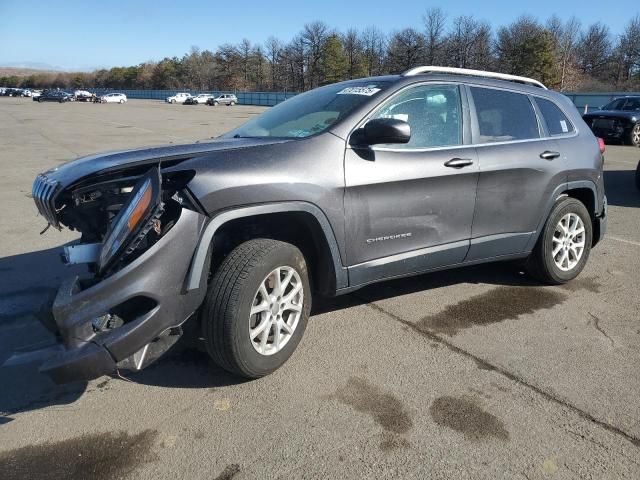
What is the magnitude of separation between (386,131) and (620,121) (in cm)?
1843

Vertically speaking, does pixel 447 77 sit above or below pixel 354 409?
above

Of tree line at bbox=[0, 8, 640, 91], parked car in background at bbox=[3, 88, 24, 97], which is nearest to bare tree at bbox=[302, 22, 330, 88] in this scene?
tree line at bbox=[0, 8, 640, 91]

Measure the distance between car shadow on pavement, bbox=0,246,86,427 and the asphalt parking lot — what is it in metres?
0.01

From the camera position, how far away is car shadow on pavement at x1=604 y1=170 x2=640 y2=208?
29.4 feet

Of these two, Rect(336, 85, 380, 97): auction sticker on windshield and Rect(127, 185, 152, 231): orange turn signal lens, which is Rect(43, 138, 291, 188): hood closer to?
Rect(127, 185, 152, 231): orange turn signal lens

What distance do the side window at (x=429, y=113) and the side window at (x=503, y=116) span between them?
0.77 ft

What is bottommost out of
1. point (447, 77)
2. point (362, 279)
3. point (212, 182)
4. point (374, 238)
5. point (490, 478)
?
point (490, 478)

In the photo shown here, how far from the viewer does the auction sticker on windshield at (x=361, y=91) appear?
3738 mm

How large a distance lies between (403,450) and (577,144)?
348 centimetres

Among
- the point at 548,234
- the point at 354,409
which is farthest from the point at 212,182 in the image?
the point at 548,234

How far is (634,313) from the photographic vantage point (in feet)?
14.0

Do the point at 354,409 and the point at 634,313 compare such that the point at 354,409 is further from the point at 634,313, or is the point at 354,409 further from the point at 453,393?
the point at 634,313

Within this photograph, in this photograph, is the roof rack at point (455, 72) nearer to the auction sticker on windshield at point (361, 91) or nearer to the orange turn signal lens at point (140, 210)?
the auction sticker on windshield at point (361, 91)

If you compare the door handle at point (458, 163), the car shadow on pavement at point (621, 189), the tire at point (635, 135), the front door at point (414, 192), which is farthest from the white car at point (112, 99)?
the door handle at point (458, 163)
